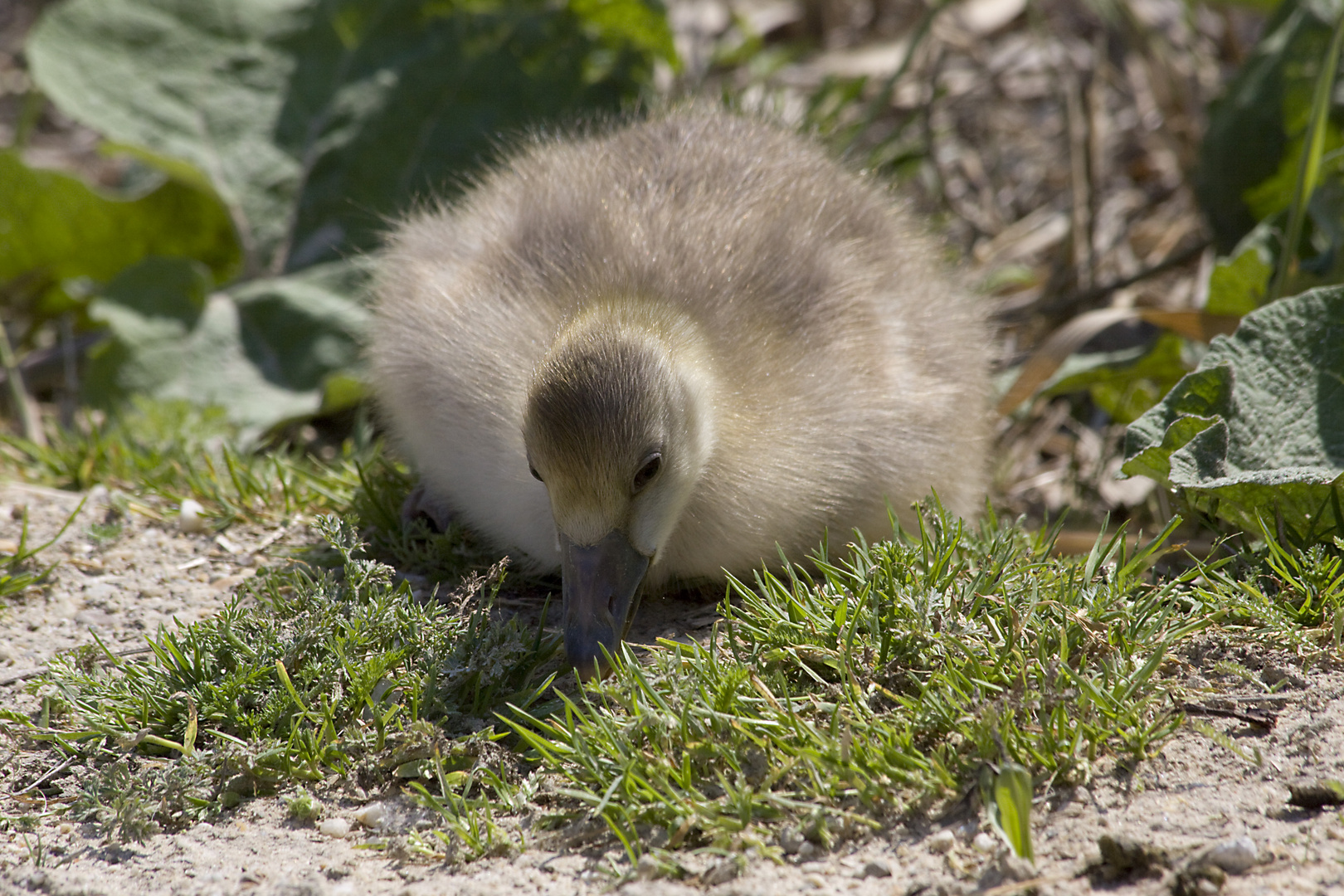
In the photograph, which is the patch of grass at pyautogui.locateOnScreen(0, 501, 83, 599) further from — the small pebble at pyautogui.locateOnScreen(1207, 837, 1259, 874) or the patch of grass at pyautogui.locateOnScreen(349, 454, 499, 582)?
the small pebble at pyautogui.locateOnScreen(1207, 837, 1259, 874)

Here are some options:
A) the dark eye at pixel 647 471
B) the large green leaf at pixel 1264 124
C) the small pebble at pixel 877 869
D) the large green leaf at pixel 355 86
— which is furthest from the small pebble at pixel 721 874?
the large green leaf at pixel 355 86

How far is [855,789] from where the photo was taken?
2713 mm

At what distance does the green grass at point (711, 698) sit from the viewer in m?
2.74

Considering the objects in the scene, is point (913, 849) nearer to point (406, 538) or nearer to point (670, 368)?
point (670, 368)

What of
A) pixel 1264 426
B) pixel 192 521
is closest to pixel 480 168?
pixel 192 521

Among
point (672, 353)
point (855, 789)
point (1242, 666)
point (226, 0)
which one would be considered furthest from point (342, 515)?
point (226, 0)

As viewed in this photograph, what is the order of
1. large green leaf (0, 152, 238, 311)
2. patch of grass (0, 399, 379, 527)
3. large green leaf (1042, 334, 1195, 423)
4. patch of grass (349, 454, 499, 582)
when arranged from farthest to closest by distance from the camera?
large green leaf (0, 152, 238, 311), large green leaf (1042, 334, 1195, 423), patch of grass (0, 399, 379, 527), patch of grass (349, 454, 499, 582)

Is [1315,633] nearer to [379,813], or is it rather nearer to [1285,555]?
[1285,555]

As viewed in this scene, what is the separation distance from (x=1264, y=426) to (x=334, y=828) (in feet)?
9.24

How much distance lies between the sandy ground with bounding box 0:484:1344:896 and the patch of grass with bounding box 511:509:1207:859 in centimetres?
9

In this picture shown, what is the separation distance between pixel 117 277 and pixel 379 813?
381 cm

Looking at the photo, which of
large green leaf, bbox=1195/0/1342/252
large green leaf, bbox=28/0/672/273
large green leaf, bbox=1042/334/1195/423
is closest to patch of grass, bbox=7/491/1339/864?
large green leaf, bbox=1042/334/1195/423

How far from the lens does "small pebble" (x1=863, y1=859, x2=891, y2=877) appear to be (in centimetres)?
254

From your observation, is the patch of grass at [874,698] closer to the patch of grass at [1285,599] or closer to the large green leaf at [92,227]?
the patch of grass at [1285,599]
